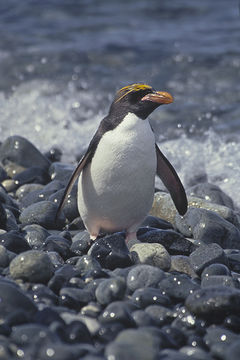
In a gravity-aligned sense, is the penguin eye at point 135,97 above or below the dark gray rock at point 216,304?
above

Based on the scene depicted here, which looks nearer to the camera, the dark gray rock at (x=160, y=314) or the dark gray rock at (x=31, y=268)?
the dark gray rock at (x=160, y=314)

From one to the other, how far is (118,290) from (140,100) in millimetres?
1636

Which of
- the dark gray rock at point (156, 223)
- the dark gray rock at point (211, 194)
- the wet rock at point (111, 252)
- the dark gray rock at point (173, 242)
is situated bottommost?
the dark gray rock at point (211, 194)

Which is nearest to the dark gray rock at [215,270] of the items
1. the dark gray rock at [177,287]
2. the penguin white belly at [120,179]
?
the dark gray rock at [177,287]

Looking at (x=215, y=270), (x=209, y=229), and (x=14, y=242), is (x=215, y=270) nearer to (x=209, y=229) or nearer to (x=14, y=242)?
(x=209, y=229)

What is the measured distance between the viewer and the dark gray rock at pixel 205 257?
4.89m

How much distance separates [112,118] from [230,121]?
606cm

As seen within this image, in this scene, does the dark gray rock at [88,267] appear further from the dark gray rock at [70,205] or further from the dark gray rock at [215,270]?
the dark gray rock at [70,205]

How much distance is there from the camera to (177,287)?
442 cm

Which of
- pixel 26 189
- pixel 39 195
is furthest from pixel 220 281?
pixel 26 189

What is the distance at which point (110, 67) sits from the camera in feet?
45.5

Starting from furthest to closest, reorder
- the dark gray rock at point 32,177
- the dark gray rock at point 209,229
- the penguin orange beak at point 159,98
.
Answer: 1. the dark gray rock at point 32,177
2. the dark gray rock at point 209,229
3. the penguin orange beak at point 159,98

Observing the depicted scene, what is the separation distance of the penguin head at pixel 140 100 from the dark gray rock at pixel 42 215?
128 centimetres

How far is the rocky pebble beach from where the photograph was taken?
3549 mm
